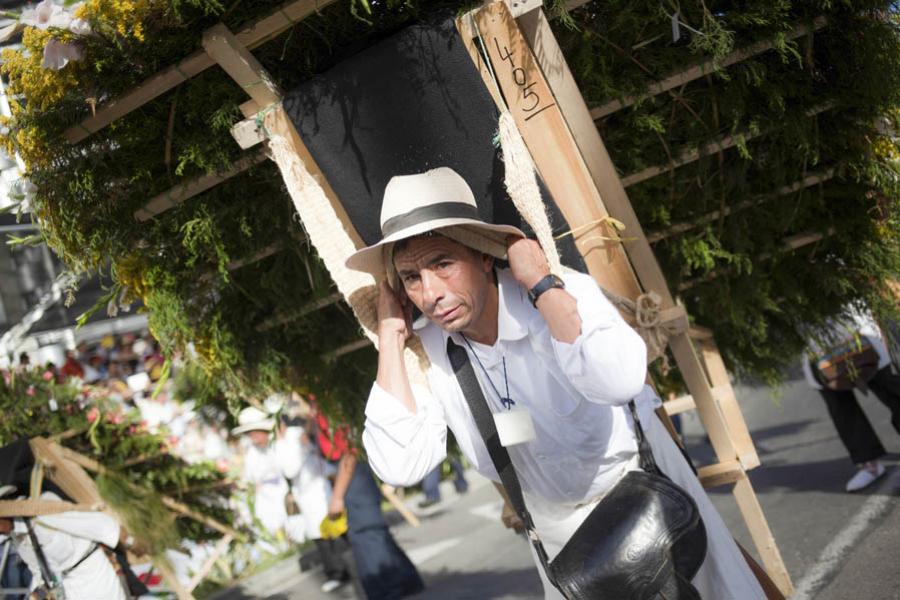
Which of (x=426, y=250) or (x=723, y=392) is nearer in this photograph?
(x=426, y=250)

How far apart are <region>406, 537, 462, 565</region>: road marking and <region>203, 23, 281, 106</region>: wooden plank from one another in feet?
21.1

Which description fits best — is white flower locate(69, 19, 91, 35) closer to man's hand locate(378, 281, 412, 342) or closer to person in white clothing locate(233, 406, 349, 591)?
man's hand locate(378, 281, 412, 342)

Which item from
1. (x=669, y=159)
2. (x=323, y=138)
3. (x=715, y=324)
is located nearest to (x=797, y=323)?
(x=715, y=324)

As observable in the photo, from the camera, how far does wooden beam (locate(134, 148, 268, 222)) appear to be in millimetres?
3012

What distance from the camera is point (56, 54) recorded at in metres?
2.59

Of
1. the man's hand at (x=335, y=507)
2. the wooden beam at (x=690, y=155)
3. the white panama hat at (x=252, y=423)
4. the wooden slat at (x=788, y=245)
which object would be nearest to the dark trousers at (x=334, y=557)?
the man's hand at (x=335, y=507)

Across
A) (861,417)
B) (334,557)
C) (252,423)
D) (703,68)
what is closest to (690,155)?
(703,68)

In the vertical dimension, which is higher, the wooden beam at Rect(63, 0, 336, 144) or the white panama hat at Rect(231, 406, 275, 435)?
the wooden beam at Rect(63, 0, 336, 144)

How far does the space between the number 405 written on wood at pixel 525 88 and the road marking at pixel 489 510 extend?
706 cm

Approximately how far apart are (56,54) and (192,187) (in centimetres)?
62

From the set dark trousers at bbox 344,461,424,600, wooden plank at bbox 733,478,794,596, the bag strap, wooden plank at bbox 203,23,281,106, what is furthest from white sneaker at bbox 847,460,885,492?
wooden plank at bbox 203,23,281,106

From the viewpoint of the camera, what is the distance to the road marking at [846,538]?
176 inches

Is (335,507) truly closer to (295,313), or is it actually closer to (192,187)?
(295,313)

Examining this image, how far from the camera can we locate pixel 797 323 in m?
4.52
